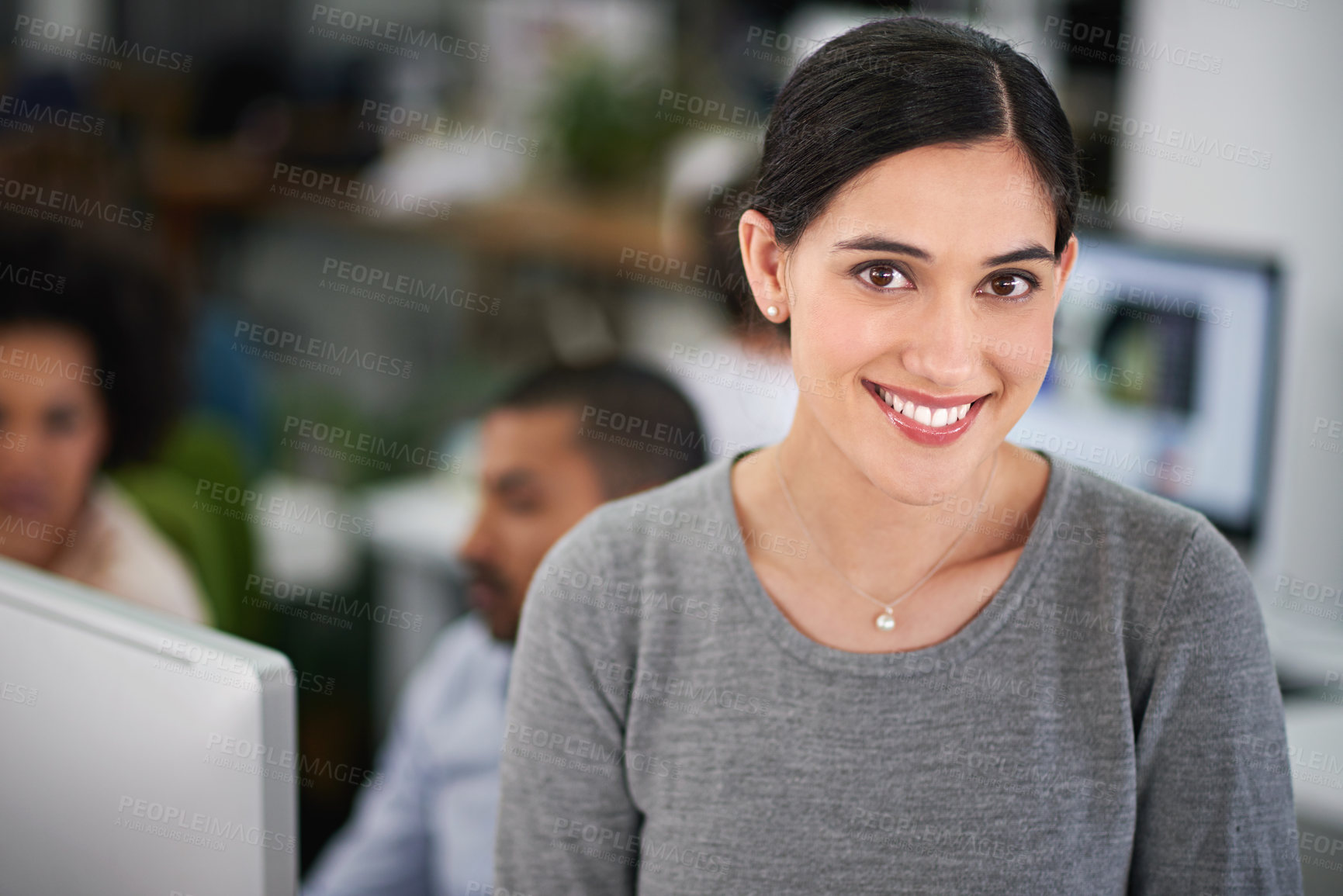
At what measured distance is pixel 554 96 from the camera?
11.0ft

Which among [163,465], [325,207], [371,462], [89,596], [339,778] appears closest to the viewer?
[89,596]

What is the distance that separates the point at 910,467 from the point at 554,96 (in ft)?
9.20

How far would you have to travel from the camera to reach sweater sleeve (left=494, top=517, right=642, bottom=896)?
2.90ft

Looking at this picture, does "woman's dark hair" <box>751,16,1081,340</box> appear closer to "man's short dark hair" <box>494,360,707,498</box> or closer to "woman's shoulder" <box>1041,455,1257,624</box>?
"woman's shoulder" <box>1041,455,1257,624</box>

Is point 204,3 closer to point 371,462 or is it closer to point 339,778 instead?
point 371,462

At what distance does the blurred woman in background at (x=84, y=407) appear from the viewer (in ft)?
4.95

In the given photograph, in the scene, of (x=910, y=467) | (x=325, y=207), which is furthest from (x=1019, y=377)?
(x=325, y=207)

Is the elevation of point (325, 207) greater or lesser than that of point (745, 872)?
greater

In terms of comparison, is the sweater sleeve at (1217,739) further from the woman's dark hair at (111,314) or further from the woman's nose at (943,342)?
the woman's dark hair at (111,314)

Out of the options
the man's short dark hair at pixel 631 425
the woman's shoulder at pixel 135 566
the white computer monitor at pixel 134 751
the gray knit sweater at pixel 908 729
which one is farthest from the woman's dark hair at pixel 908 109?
the woman's shoulder at pixel 135 566

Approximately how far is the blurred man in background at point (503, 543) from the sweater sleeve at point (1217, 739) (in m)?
0.84

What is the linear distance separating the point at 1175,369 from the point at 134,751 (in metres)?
1.47

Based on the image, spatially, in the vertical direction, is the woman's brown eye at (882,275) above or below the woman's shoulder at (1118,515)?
above

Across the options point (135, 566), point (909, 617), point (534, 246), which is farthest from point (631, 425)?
point (534, 246)
